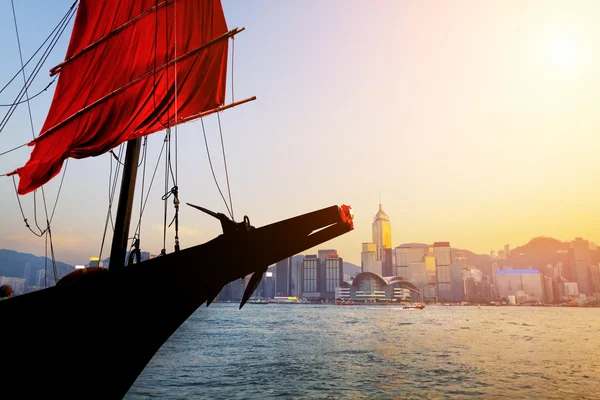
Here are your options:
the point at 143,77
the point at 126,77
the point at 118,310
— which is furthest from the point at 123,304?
the point at 126,77

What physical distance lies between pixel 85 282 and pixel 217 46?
8.71 m

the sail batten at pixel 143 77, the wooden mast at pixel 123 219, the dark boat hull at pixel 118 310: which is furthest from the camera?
the sail batten at pixel 143 77

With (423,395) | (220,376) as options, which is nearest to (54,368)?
(423,395)

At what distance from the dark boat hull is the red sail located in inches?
218

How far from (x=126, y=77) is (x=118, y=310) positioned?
785 cm

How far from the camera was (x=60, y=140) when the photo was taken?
432 inches

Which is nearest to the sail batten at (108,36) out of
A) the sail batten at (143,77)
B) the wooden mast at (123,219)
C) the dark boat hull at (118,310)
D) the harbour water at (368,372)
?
the sail batten at (143,77)

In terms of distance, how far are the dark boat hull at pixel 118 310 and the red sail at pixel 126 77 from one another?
554 cm

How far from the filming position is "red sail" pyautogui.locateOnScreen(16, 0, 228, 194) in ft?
34.1

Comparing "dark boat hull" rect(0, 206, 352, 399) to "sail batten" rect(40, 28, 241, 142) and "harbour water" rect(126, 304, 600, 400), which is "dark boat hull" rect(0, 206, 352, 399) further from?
"harbour water" rect(126, 304, 600, 400)

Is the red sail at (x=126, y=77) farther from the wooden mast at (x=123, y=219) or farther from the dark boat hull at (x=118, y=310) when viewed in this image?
the dark boat hull at (x=118, y=310)

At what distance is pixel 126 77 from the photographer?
36.2ft

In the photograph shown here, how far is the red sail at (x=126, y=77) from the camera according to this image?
34.1 feet

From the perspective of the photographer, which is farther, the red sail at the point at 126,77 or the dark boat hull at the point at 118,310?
the red sail at the point at 126,77
